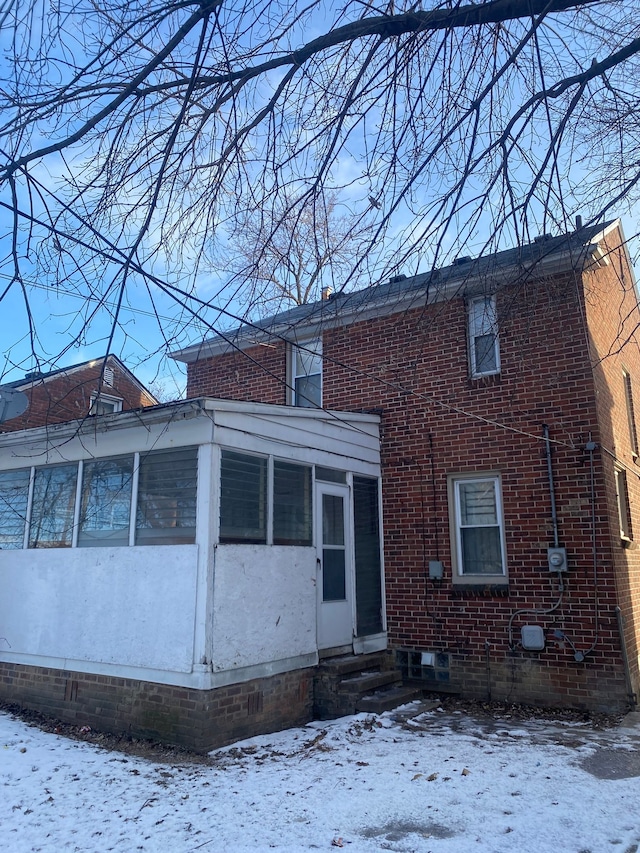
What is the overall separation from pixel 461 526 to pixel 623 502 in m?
2.58

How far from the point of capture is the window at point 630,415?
1110cm

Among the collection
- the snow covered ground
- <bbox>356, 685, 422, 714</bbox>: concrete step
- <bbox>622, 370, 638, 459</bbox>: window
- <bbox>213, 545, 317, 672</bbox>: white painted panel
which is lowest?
the snow covered ground

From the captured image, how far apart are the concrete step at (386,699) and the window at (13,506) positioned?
5.05 metres

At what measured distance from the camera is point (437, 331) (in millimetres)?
10125

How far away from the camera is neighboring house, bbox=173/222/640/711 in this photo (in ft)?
27.4

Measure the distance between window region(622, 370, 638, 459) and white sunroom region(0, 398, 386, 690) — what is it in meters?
4.92

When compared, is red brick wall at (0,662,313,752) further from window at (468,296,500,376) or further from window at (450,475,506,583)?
window at (468,296,500,376)

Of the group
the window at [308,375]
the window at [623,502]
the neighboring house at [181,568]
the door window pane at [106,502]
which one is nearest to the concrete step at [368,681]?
the neighboring house at [181,568]

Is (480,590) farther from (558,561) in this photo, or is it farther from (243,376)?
(243,376)

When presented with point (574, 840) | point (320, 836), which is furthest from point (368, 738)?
point (574, 840)

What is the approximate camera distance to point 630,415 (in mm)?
11273

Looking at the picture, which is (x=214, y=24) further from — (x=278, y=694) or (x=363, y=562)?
(x=363, y=562)

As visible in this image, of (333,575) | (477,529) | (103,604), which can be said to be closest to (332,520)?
(333,575)

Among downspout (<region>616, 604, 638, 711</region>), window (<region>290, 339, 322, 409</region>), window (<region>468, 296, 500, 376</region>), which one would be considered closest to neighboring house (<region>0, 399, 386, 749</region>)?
window (<region>290, 339, 322, 409</region>)
